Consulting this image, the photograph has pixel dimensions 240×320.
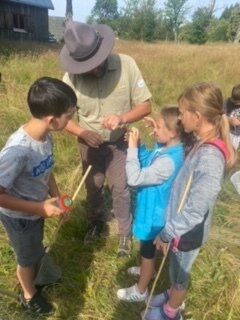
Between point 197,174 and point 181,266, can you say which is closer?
point 197,174

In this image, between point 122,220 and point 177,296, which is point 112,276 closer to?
point 122,220

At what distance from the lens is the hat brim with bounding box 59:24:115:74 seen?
2.74m

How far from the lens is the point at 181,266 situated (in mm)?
2320

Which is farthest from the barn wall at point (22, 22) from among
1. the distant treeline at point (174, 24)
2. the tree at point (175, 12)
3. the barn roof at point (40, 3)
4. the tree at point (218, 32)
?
the tree at point (175, 12)

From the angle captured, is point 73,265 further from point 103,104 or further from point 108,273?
point 103,104

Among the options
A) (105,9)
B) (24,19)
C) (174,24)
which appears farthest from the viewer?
(105,9)

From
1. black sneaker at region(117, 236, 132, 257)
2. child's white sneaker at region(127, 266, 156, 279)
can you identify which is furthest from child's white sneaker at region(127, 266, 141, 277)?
black sneaker at region(117, 236, 132, 257)

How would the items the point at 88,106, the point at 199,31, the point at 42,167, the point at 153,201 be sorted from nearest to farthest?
the point at 42,167 → the point at 153,201 → the point at 88,106 → the point at 199,31

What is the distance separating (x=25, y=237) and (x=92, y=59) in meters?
1.29

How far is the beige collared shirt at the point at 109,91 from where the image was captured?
118 inches

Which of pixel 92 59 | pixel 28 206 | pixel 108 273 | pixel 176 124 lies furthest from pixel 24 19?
pixel 28 206

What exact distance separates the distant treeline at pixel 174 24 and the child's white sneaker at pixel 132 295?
40410 millimetres

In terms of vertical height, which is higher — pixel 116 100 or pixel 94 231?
pixel 116 100

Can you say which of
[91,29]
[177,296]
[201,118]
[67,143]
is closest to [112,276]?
[177,296]
